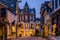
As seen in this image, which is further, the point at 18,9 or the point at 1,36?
the point at 18,9

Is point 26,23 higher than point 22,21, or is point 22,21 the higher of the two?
point 22,21

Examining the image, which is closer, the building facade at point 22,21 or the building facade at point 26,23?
the building facade at point 22,21

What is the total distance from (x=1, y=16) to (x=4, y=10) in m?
0.70

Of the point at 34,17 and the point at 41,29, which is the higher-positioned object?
the point at 34,17

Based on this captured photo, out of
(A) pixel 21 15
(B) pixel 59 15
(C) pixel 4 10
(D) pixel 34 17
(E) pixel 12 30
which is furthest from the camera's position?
(A) pixel 21 15

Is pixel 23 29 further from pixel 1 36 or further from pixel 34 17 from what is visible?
pixel 1 36

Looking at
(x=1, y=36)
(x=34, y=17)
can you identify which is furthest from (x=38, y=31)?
(x=1, y=36)

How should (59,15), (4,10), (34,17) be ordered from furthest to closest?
(34,17), (4,10), (59,15)

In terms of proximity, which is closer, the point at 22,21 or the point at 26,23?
the point at 26,23

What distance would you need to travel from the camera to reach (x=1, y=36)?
8594 mm

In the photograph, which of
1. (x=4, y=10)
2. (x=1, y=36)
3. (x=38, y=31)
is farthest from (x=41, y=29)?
(x=1, y=36)

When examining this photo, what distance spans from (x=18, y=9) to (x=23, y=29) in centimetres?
174

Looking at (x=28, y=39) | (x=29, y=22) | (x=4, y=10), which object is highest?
(x=4, y=10)

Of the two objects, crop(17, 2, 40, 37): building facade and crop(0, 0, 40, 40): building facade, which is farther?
crop(17, 2, 40, 37): building facade
